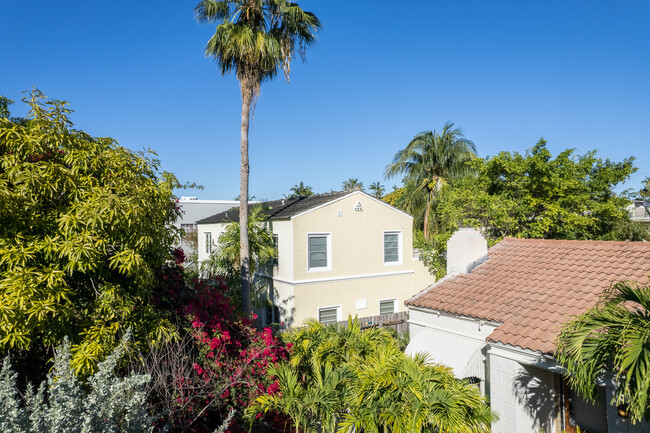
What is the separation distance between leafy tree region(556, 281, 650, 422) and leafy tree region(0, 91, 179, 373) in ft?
23.7

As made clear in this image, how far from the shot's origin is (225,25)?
1739cm

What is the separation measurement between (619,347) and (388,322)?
15747 mm

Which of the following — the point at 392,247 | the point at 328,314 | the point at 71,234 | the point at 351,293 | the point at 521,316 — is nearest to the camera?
the point at 71,234

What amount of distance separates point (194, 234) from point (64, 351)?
35733mm

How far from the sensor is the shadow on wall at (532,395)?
9.62 meters

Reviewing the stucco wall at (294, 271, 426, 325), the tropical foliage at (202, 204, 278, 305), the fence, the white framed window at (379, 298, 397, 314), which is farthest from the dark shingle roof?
the white framed window at (379, 298, 397, 314)

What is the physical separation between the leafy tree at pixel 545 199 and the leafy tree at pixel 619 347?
17.0 m

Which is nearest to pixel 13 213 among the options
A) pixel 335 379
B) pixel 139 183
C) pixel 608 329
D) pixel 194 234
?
pixel 139 183

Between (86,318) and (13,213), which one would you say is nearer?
(13,213)

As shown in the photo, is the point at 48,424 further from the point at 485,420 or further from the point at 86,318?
the point at 485,420

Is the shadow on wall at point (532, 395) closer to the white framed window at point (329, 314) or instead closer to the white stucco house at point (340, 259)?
the white stucco house at point (340, 259)

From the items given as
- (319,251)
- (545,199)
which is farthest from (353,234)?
(545,199)

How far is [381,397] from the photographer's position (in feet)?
23.6

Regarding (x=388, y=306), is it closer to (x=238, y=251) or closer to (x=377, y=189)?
(x=238, y=251)
